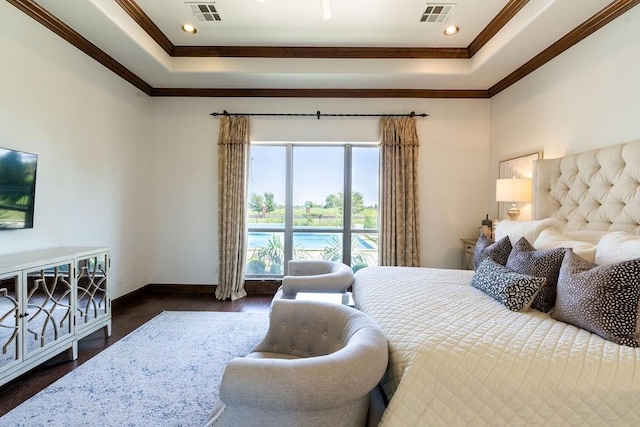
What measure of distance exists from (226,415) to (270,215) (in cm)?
320

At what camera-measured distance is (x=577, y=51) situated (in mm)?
2596

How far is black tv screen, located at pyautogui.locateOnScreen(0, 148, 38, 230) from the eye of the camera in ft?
7.02

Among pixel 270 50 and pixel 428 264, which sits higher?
pixel 270 50

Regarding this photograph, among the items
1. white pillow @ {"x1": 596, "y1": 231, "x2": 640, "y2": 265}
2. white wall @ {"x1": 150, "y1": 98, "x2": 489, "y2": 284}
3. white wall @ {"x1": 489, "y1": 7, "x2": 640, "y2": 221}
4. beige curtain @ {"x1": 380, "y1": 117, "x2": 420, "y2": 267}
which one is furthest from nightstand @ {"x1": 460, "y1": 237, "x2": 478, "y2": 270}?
white pillow @ {"x1": 596, "y1": 231, "x2": 640, "y2": 265}

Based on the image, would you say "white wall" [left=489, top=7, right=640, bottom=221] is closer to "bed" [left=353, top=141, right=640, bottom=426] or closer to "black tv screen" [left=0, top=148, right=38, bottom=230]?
"bed" [left=353, top=141, right=640, bottom=426]

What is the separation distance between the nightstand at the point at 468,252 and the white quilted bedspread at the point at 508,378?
95.1 inches

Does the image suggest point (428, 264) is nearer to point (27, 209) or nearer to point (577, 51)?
point (577, 51)

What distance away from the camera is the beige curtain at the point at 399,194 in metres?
3.86

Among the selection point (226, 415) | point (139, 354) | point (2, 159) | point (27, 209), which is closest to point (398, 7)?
point (226, 415)

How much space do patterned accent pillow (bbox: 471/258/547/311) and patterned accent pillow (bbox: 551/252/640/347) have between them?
5.5 inches

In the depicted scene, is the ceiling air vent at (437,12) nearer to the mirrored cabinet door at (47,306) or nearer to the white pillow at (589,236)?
the white pillow at (589,236)

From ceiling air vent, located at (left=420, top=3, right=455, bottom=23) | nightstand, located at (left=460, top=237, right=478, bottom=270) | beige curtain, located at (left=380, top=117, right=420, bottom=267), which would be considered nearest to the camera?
ceiling air vent, located at (left=420, top=3, right=455, bottom=23)

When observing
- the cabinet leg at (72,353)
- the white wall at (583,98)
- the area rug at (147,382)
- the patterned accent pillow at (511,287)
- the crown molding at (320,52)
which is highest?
the crown molding at (320,52)

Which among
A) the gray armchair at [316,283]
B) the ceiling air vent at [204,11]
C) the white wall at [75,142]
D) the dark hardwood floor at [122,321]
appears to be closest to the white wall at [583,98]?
the gray armchair at [316,283]
